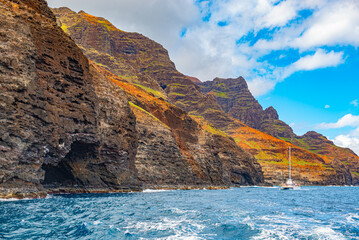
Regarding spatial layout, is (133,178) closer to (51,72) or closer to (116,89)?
(116,89)

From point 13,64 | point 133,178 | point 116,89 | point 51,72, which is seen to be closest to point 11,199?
point 13,64

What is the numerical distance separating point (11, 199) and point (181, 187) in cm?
6637

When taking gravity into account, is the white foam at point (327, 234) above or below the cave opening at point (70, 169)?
below

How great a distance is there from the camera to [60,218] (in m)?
26.0

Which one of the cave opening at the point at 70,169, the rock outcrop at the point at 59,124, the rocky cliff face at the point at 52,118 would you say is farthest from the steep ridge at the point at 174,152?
the cave opening at the point at 70,169

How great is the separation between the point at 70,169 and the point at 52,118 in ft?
41.9

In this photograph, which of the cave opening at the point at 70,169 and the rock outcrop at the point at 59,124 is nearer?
the rock outcrop at the point at 59,124

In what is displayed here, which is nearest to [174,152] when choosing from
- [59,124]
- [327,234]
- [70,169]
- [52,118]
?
[70,169]

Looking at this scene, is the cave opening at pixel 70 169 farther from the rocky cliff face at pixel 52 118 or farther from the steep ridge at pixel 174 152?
the steep ridge at pixel 174 152

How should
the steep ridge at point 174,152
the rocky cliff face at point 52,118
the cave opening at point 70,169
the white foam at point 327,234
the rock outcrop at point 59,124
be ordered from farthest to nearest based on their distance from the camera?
the steep ridge at point 174,152, the cave opening at point 70,169, the rock outcrop at point 59,124, the rocky cliff face at point 52,118, the white foam at point 327,234

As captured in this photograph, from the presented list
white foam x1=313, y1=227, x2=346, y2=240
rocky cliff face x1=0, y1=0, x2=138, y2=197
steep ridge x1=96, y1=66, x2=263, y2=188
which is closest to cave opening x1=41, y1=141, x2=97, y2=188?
rocky cliff face x1=0, y1=0, x2=138, y2=197

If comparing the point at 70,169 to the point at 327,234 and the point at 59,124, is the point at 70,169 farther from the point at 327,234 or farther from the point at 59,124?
the point at 327,234

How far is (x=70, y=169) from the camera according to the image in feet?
189

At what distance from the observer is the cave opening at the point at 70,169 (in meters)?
56.0
